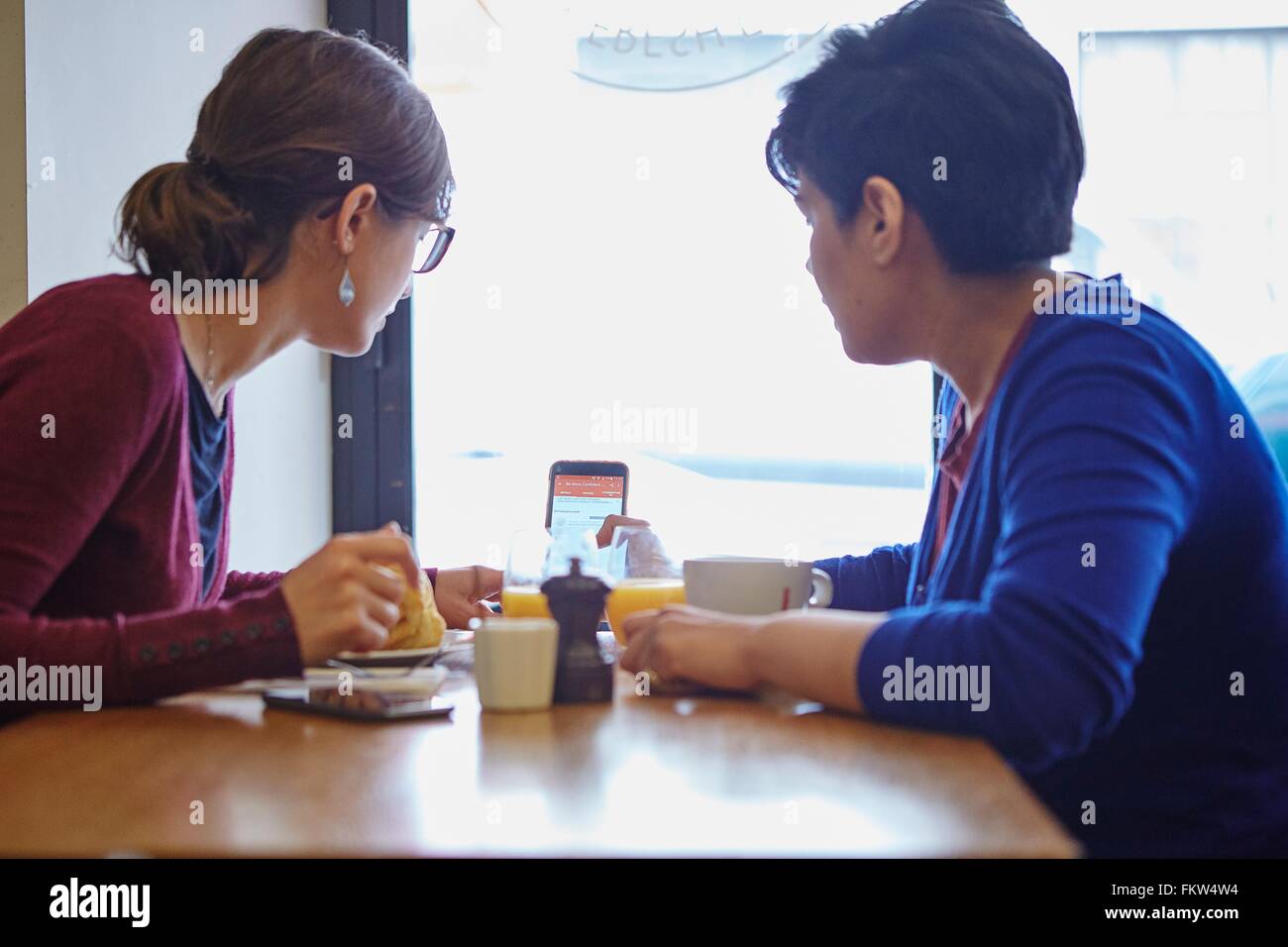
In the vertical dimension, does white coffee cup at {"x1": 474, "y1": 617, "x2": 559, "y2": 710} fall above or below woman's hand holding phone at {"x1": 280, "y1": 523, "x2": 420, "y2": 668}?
below

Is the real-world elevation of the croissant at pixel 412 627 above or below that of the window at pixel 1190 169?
→ below

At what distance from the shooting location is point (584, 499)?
1938mm

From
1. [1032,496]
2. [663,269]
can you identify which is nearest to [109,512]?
[1032,496]

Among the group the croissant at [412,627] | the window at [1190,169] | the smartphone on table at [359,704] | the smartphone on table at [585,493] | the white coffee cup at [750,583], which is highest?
the window at [1190,169]

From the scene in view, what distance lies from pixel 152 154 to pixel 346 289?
74cm

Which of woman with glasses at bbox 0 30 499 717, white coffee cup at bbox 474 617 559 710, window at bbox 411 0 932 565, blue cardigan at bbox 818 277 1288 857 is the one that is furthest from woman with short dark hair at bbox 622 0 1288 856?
window at bbox 411 0 932 565

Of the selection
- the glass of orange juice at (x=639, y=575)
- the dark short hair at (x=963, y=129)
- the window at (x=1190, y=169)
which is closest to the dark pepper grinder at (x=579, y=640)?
the glass of orange juice at (x=639, y=575)

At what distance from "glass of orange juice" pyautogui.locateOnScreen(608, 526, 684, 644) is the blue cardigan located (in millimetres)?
284

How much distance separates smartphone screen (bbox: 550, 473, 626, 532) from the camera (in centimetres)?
192

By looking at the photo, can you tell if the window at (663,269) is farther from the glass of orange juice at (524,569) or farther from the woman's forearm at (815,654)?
the woman's forearm at (815,654)

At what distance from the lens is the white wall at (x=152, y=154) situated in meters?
1.75

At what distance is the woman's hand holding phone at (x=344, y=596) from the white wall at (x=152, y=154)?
0.92m

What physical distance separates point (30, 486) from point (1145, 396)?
2.87 ft

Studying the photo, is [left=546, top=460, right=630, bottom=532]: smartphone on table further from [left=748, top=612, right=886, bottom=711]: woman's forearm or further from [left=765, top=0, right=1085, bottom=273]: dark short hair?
[left=748, top=612, right=886, bottom=711]: woman's forearm
